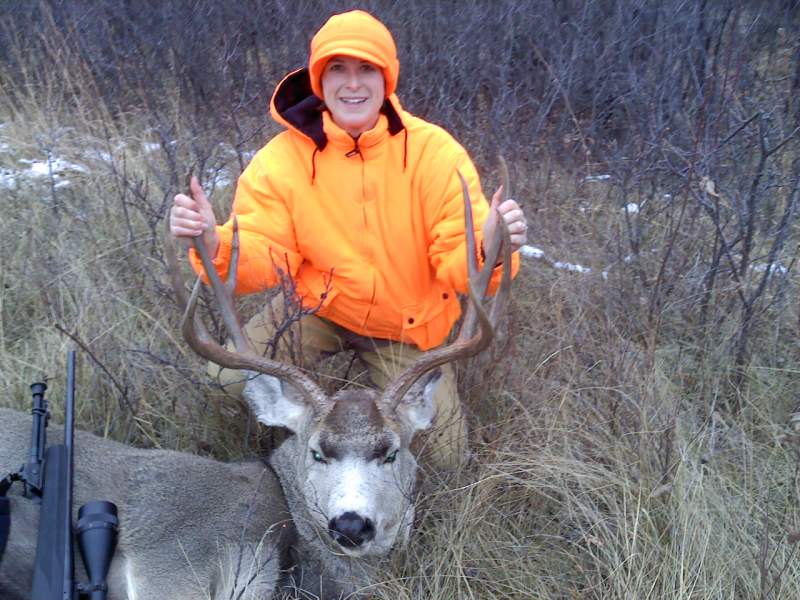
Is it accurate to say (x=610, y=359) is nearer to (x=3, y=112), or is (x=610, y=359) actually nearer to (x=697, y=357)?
(x=697, y=357)

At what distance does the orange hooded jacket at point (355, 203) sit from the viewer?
324 cm

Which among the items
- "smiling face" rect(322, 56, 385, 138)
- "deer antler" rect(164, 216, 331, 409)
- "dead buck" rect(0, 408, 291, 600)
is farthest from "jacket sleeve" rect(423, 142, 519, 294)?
"dead buck" rect(0, 408, 291, 600)

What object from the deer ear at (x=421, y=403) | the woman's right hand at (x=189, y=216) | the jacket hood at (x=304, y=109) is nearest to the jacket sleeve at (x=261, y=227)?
the jacket hood at (x=304, y=109)

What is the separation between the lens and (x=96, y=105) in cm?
563

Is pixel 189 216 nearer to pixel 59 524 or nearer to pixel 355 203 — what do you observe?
pixel 355 203

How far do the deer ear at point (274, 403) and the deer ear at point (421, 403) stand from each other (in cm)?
33

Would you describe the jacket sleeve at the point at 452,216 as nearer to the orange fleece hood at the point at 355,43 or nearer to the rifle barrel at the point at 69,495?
the orange fleece hood at the point at 355,43

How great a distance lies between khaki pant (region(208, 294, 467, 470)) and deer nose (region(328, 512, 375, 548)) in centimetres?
53

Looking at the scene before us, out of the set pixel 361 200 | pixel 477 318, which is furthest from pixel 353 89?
pixel 477 318

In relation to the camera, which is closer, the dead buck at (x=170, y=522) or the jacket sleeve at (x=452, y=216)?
the dead buck at (x=170, y=522)

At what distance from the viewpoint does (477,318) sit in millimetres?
Result: 2881

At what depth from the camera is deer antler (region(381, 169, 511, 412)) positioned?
2.73m

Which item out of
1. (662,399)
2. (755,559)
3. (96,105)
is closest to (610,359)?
(662,399)

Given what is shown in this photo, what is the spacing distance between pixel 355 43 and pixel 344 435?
1366 mm
